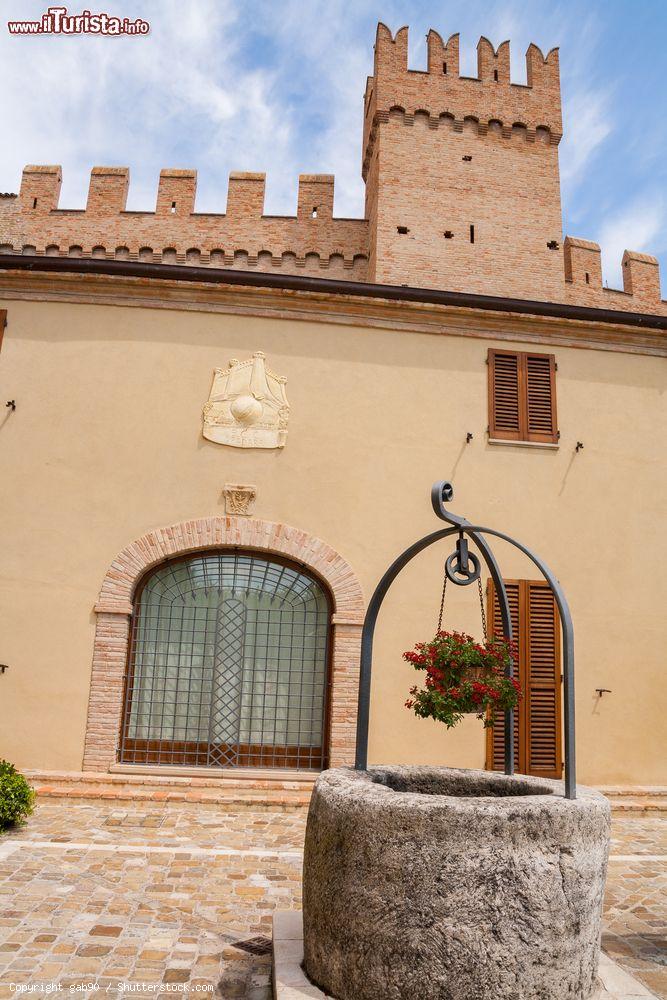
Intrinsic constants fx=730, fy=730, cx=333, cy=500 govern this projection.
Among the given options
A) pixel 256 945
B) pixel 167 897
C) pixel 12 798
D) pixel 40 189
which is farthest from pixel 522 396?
pixel 40 189

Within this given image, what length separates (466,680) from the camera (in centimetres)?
413

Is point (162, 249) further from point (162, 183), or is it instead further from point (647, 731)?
point (647, 731)

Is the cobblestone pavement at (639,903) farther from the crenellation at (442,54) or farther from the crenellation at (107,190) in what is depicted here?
the crenellation at (442,54)

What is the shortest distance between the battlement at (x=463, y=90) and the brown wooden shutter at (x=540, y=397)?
11317 millimetres

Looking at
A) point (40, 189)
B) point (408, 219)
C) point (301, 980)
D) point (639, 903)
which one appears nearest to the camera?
point (301, 980)

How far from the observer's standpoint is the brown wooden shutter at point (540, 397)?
9.44 meters

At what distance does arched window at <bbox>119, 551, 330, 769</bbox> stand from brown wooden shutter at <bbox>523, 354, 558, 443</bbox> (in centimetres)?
349

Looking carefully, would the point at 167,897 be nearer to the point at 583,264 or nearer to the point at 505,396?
the point at 505,396

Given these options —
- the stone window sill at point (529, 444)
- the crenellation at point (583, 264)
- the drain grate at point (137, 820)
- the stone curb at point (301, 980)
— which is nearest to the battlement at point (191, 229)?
the crenellation at point (583, 264)

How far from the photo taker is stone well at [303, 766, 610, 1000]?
3.06 m

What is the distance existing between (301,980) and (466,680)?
66.3 inches

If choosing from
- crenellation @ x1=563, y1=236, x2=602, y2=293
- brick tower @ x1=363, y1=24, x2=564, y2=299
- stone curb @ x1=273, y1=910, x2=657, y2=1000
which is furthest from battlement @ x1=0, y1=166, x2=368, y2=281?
stone curb @ x1=273, y1=910, x2=657, y2=1000

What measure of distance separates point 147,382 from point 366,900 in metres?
7.04

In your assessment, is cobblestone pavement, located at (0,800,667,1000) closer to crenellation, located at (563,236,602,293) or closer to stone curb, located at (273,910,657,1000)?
stone curb, located at (273,910,657,1000)
